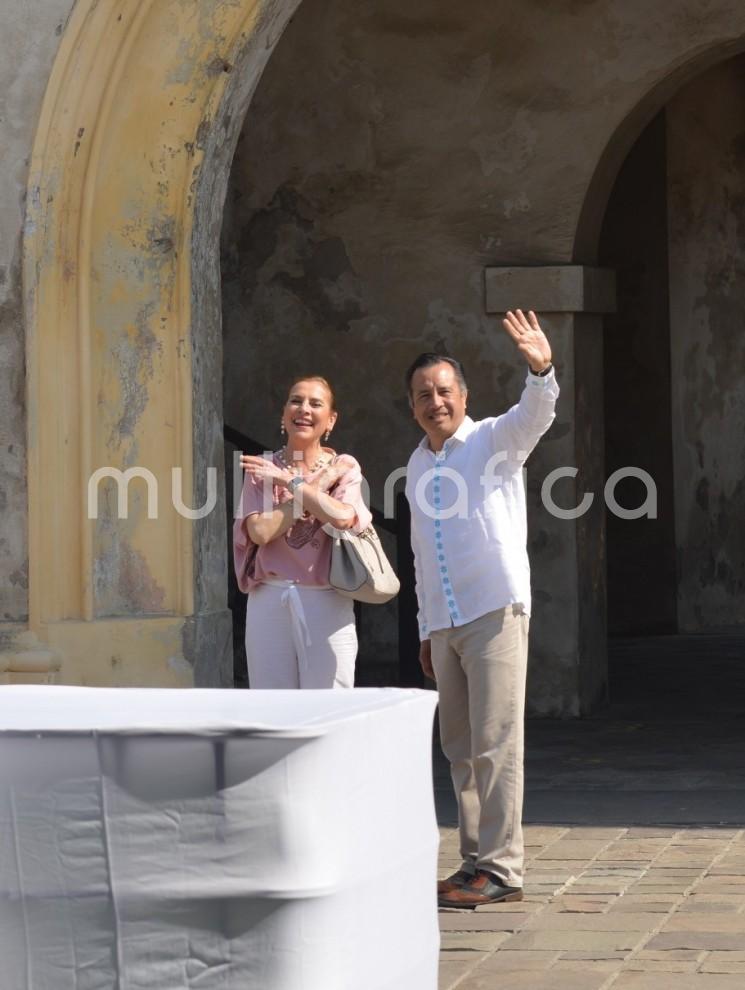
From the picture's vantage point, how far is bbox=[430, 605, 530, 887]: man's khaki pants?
529 centimetres

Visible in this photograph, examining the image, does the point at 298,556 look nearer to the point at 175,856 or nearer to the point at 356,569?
the point at 356,569

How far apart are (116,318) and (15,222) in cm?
46

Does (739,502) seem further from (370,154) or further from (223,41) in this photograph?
(223,41)

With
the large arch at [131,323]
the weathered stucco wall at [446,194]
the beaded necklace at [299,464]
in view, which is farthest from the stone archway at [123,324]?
the weathered stucco wall at [446,194]

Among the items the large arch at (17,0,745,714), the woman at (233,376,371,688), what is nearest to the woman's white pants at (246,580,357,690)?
the woman at (233,376,371,688)

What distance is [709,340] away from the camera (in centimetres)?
1356

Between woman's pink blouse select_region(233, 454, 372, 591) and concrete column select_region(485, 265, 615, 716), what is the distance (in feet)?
13.0

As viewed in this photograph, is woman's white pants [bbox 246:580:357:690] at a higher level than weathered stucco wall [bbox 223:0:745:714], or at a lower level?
lower

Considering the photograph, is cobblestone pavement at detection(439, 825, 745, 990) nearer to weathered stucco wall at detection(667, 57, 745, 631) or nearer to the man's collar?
the man's collar

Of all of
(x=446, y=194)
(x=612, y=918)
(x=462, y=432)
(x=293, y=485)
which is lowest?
(x=612, y=918)

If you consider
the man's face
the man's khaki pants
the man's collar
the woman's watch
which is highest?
the man's face

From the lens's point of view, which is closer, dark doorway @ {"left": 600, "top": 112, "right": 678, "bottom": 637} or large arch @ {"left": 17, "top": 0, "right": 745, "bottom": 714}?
large arch @ {"left": 17, "top": 0, "right": 745, "bottom": 714}

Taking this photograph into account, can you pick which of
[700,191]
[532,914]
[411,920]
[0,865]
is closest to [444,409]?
[532,914]

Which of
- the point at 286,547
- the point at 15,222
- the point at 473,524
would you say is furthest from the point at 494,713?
the point at 15,222
